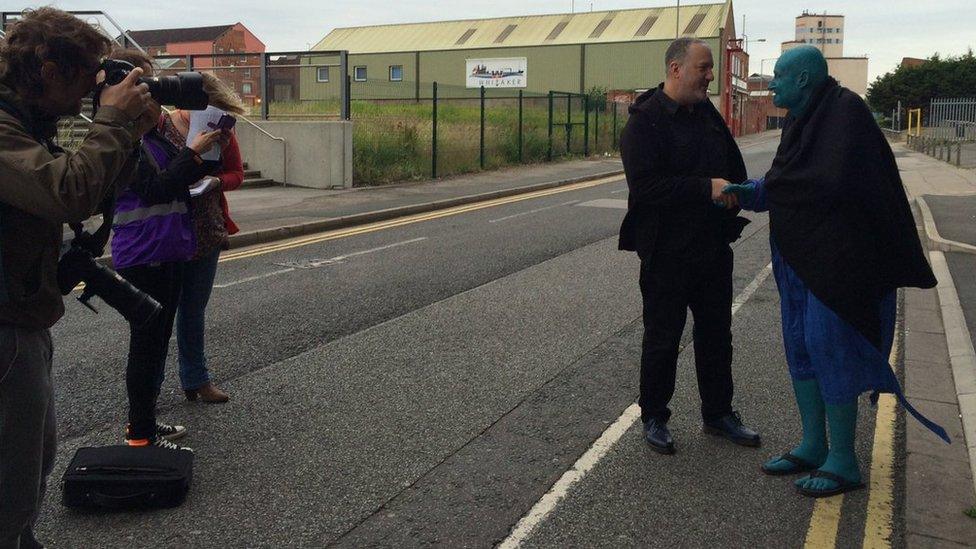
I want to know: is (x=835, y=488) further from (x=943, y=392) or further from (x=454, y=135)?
(x=454, y=135)

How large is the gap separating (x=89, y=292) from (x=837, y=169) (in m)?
2.77

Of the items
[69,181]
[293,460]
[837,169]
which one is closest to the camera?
[69,181]

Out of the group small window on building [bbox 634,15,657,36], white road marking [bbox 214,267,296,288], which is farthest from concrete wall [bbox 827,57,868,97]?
white road marking [bbox 214,267,296,288]

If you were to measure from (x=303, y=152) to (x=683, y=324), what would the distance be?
15909 mm

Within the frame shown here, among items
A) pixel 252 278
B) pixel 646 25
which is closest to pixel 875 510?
pixel 252 278

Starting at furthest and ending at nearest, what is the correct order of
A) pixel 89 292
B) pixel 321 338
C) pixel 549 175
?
pixel 549 175
pixel 321 338
pixel 89 292

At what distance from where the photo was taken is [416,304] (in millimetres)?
7961

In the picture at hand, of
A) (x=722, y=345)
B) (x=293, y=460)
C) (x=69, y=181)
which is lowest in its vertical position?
(x=293, y=460)

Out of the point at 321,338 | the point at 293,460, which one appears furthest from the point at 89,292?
the point at 321,338

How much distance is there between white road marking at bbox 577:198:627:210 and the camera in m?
16.6

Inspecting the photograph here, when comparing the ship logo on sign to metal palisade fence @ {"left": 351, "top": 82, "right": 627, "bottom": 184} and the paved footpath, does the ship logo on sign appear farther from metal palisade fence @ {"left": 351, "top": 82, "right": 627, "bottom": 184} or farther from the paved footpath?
the paved footpath

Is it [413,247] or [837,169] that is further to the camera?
[413,247]

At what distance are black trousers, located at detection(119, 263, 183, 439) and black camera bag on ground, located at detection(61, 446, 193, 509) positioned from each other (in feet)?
1.55

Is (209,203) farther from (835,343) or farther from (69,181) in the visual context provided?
(835,343)
